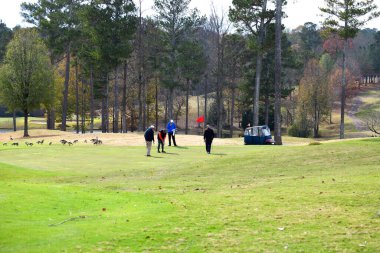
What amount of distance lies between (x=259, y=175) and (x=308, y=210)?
27.5 feet

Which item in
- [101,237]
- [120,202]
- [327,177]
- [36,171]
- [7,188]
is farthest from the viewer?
[36,171]

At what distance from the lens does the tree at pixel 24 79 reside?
179ft

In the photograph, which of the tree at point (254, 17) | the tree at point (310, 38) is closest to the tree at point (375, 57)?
the tree at point (310, 38)

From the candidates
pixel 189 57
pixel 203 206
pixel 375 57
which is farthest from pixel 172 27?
pixel 375 57

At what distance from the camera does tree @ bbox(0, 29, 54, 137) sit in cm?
5450

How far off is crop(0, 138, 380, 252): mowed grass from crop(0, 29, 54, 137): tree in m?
31.9

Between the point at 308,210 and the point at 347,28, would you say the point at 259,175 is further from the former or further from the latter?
the point at 347,28

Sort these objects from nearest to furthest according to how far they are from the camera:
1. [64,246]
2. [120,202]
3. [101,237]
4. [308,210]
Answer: [64,246] → [101,237] → [308,210] → [120,202]

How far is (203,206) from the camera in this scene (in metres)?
13.3

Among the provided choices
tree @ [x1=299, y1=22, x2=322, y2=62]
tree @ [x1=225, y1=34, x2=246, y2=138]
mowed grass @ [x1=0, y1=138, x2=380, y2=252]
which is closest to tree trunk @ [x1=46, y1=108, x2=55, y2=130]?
tree @ [x1=225, y1=34, x2=246, y2=138]

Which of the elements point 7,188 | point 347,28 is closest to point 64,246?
point 7,188

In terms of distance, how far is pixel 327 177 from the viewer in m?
18.4

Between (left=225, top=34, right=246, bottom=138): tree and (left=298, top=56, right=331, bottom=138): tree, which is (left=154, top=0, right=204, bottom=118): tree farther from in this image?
(left=298, top=56, right=331, bottom=138): tree

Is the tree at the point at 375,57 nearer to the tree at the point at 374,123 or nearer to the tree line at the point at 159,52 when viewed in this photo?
the tree line at the point at 159,52
